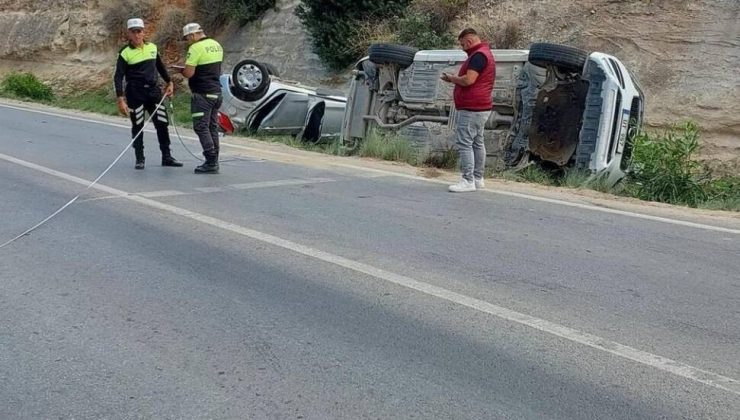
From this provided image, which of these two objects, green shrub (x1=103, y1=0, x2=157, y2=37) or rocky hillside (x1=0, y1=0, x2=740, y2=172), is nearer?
rocky hillside (x1=0, y1=0, x2=740, y2=172)

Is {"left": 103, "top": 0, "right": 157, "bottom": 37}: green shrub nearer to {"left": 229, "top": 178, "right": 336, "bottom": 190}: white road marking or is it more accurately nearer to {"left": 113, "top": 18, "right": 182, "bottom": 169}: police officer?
{"left": 113, "top": 18, "right": 182, "bottom": 169}: police officer

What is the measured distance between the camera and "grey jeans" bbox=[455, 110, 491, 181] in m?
8.61

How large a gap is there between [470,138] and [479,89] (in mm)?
550

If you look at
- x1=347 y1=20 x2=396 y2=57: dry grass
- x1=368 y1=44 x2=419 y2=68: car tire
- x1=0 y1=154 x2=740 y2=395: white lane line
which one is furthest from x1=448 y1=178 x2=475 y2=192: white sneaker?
x1=347 y1=20 x2=396 y2=57: dry grass

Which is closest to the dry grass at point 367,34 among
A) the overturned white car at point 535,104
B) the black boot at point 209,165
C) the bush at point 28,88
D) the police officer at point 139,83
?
the overturned white car at point 535,104

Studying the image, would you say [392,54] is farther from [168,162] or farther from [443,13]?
[443,13]

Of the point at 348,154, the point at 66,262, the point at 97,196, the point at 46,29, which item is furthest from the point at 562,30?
the point at 46,29

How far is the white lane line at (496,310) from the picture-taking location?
3.84 m

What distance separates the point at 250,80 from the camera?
Result: 1458cm

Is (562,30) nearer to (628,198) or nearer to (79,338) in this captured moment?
(628,198)

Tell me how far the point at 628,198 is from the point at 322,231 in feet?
13.4

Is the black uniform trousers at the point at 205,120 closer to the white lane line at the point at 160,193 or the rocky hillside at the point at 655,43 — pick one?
the white lane line at the point at 160,193

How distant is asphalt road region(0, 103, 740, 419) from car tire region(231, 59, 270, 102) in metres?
6.67

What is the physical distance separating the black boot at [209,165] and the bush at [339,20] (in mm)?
10646
